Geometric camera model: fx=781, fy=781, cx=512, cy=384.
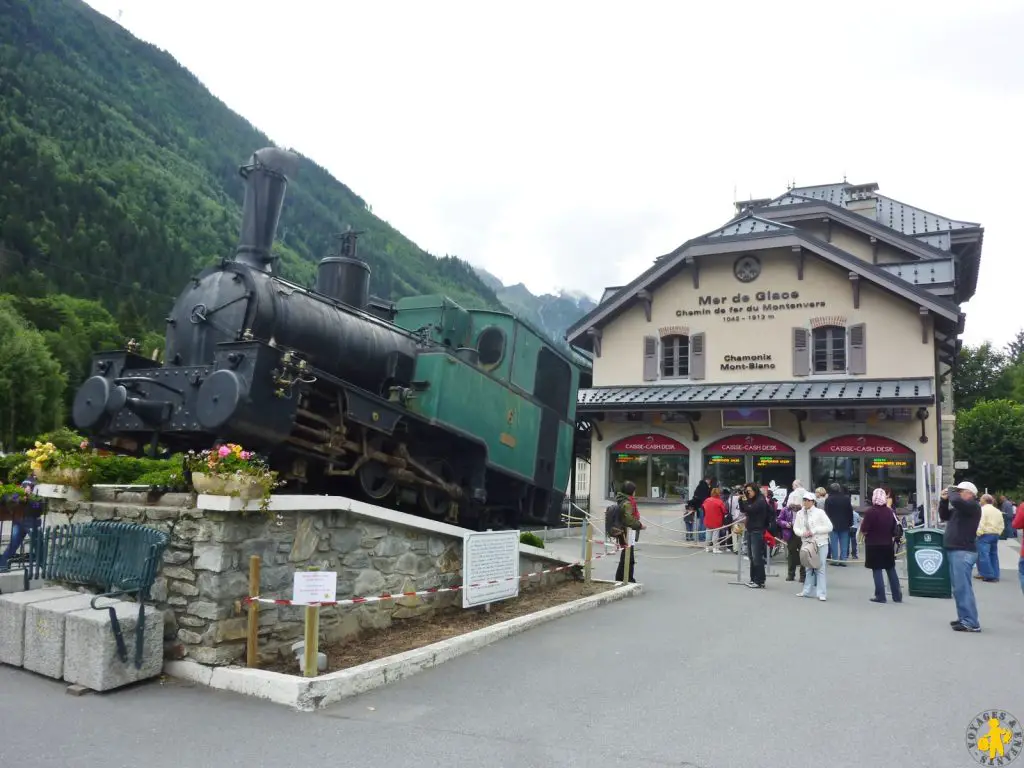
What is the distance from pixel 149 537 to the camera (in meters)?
5.75

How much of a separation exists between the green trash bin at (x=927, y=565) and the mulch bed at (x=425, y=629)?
4.36 metres

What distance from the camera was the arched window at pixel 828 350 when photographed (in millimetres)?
18797

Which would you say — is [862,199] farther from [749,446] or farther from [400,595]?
[400,595]

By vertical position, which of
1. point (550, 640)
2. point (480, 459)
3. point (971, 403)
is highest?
point (971, 403)

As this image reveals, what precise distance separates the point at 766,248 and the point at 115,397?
16.1 metres

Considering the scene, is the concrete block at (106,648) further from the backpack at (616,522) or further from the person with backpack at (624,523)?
the backpack at (616,522)

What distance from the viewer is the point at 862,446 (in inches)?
702

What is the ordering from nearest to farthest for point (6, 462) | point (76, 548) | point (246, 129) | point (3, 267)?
point (76, 548), point (6, 462), point (3, 267), point (246, 129)

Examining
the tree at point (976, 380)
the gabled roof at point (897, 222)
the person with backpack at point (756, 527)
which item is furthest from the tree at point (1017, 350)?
the person with backpack at point (756, 527)

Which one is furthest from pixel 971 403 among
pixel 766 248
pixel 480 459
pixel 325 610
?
pixel 325 610

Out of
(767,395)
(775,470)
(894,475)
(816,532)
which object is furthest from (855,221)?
(816,532)

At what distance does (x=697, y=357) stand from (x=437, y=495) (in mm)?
12130

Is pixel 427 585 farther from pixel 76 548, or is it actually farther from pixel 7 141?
pixel 7 141

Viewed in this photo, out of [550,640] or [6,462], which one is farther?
[6,462]
